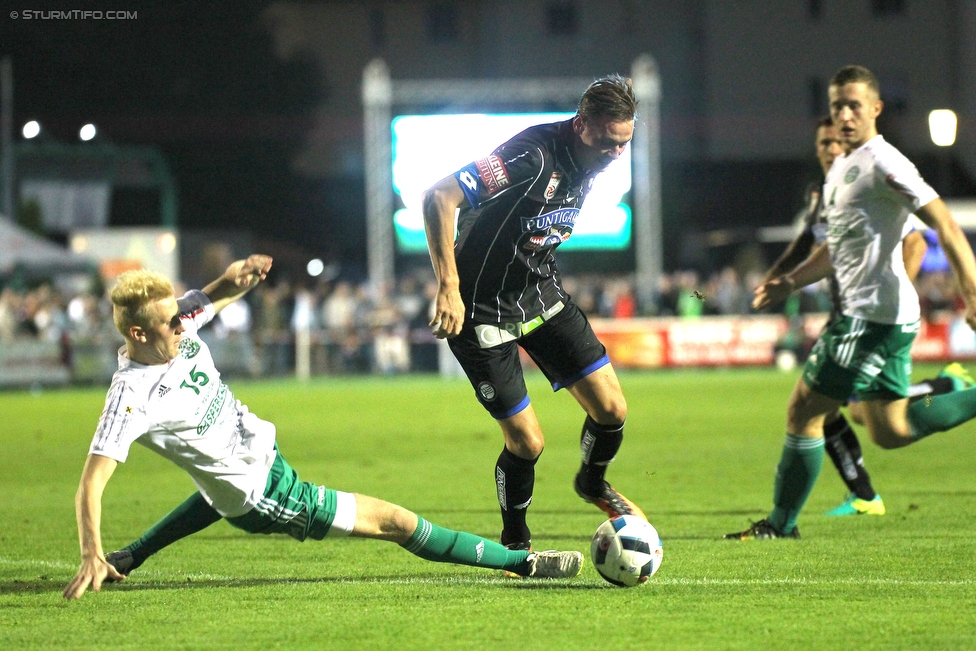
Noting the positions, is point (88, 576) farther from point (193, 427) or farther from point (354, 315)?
point (354, 315)

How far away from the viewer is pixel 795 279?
6.90 meters

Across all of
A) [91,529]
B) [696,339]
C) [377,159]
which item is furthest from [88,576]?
[377,159]

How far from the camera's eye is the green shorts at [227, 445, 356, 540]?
5113mm

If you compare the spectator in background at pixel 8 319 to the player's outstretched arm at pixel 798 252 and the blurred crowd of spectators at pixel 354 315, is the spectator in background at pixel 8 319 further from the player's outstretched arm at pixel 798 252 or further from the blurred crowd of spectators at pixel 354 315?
the player's outstretched arm at pixel 798 252

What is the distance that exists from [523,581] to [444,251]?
145 cm

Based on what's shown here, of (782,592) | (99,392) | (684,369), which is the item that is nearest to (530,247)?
(782,592)

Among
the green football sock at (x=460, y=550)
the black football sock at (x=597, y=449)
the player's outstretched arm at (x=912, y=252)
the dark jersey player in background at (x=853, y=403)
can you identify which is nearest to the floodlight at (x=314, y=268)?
the dark jersey player in background at (x=853, y=403)

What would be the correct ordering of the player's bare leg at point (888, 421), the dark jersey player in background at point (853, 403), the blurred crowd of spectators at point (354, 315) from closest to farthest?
the player's bare leg at point (888, 421), the dark jersey player in background at point (853, 403), the blurred crowd of spectators at point (354, 315)

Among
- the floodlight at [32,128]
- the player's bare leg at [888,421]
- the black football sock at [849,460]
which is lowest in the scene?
the black football sock at [849,460]

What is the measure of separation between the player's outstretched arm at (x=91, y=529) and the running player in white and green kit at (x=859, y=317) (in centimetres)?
331

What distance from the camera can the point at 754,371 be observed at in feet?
81.4

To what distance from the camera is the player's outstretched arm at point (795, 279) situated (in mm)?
6836

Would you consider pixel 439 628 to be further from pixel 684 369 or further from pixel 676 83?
pixel 676 83

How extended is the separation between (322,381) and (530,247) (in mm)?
20395
